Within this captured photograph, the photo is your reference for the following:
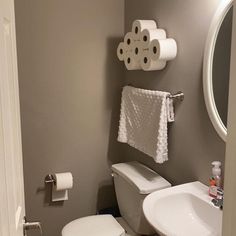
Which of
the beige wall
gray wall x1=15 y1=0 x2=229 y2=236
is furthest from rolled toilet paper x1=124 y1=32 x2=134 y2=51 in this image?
the beige wall

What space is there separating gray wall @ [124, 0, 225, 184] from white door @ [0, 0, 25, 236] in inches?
39.4

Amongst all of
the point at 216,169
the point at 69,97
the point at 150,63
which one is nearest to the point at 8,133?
the point at 216,169

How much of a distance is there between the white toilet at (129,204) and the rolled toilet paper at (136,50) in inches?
29.3

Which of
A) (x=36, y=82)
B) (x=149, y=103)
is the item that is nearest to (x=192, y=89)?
(x=149, y=103)

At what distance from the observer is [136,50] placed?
221cm

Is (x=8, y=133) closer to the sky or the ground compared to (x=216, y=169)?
closer to the sky

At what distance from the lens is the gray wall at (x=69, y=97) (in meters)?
2.31

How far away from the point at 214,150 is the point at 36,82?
1.27m

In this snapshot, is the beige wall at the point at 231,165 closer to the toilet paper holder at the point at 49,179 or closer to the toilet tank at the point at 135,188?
the toilet tank at the point at 135,188

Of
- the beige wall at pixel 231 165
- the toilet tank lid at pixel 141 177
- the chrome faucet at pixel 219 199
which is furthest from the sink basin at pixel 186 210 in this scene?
the beige wall at pixel 231 165

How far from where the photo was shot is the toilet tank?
6.79 ft

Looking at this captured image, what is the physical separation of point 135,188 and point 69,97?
0.81m

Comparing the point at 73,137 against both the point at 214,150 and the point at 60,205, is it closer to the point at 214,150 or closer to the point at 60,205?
the point at 60,205

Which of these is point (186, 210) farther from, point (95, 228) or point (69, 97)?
point (69, 97)
